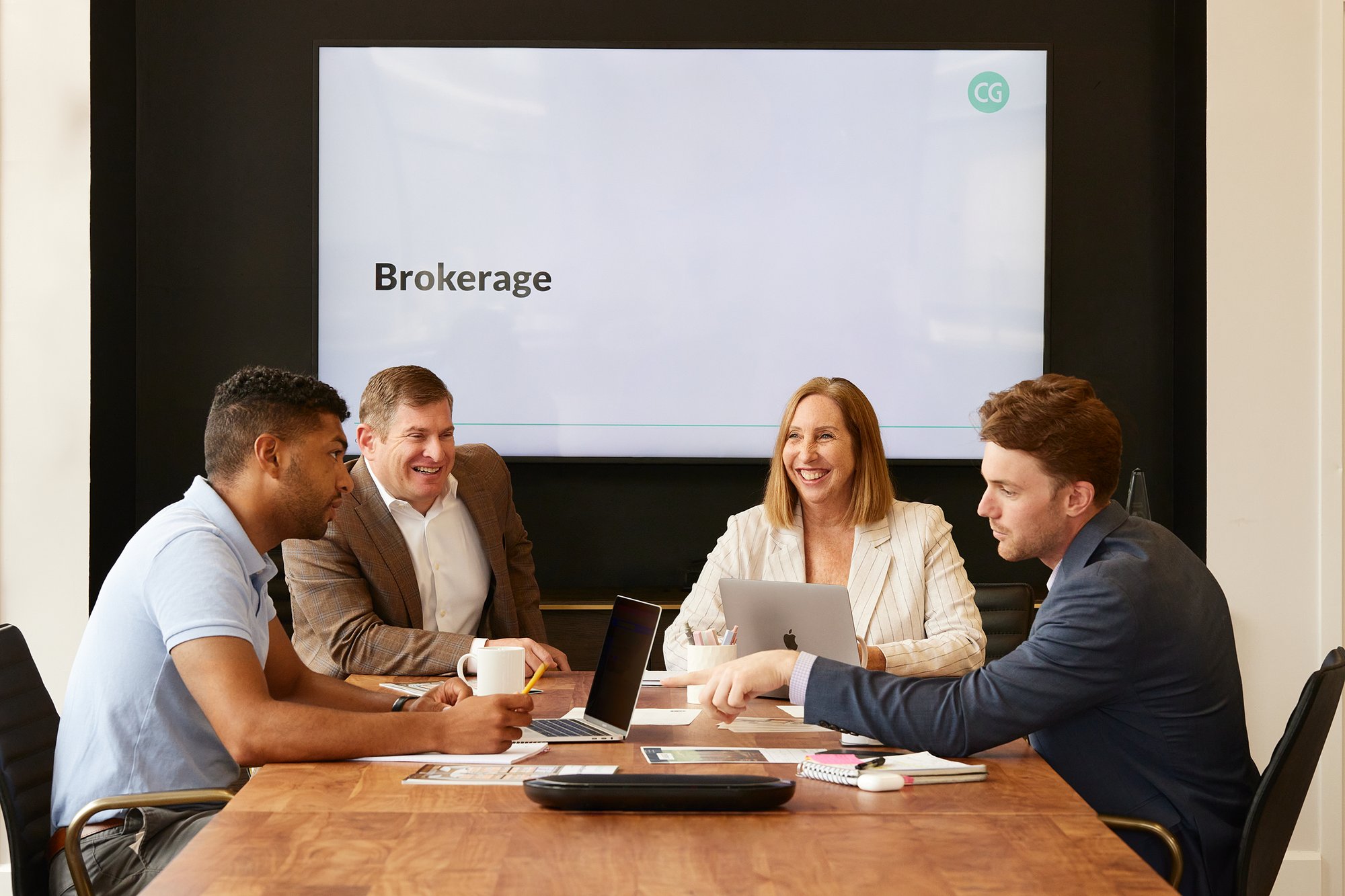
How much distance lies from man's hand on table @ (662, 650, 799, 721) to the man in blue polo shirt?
317 millimetres

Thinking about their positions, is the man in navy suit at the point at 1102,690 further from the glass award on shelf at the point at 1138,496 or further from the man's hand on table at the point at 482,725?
the glass award on shelf at the point at 1138,496

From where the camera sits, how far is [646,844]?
1.44m

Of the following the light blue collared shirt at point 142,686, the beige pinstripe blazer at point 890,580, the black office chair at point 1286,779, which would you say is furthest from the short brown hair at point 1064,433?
the light blue collared shirt at point 142,686

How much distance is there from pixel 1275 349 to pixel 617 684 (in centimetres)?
264

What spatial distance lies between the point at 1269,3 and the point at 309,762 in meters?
3.59

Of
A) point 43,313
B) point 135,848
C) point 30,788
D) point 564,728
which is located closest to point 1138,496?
point 564,728

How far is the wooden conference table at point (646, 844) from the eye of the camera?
4.28ft

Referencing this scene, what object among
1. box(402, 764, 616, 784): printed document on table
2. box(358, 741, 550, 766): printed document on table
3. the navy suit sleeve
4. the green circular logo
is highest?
the green circular logo

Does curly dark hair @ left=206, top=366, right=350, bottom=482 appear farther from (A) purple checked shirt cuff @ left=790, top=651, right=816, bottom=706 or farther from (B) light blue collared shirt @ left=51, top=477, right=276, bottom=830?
(A) purple checked shirt cuff @ left=790, top=651, right=816, bottom=706

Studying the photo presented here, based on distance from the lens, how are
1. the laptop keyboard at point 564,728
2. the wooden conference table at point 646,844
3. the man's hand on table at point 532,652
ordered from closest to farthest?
→ the wooden conference table at point 646,844 → the laptop keyboard at point 564,728 → the man's hand on table at point 532,652

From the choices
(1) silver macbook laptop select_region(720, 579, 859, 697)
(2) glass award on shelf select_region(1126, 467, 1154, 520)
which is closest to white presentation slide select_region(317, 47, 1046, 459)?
(2) glass award on shelf select_region(1126, 467, 1154, 520)

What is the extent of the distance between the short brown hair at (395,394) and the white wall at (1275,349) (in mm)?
2390

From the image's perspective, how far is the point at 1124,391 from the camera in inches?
159

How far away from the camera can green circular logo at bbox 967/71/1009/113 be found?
3910 millimetres
